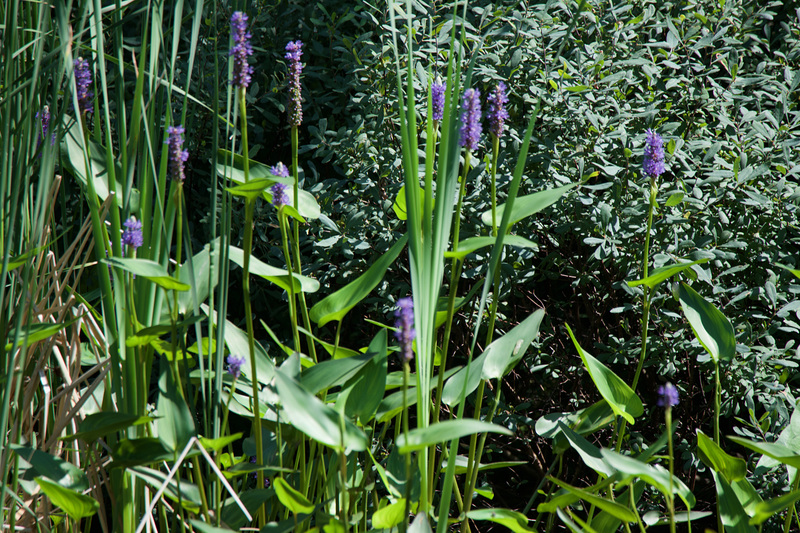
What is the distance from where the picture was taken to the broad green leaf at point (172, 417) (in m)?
0.75

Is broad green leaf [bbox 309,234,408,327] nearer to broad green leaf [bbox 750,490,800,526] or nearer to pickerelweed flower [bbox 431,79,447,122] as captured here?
pickerelweed flower [bbox 431,79,447,122]

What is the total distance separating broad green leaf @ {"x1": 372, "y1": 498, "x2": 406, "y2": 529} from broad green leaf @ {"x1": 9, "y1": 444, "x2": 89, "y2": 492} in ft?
1.15

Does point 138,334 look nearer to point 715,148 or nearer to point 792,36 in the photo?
point 715,148

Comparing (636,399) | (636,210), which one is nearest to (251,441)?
(636,399)

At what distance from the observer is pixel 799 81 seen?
5.18 feet

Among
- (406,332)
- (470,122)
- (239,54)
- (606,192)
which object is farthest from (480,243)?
(606,192)

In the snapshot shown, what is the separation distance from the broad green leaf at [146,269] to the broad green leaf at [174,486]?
0.22 metres

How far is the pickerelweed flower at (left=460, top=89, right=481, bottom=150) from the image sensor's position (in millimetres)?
803

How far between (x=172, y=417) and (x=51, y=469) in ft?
0.50

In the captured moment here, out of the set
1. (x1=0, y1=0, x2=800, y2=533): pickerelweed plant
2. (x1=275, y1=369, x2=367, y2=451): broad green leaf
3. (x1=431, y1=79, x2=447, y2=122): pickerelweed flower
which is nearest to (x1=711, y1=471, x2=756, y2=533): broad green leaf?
(x1=0, y1=0, x2=800, y2=533): pickerelweed plant

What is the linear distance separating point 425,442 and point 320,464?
1.27 feet

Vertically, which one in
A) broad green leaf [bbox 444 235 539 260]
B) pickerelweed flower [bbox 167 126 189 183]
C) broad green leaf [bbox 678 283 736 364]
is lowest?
broad green leaf [bbox 678 283 736 364]

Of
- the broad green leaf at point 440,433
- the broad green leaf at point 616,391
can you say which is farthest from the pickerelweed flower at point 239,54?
the broad green leaf at point 616,391

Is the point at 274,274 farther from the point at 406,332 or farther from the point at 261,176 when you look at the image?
the point at 406,332
